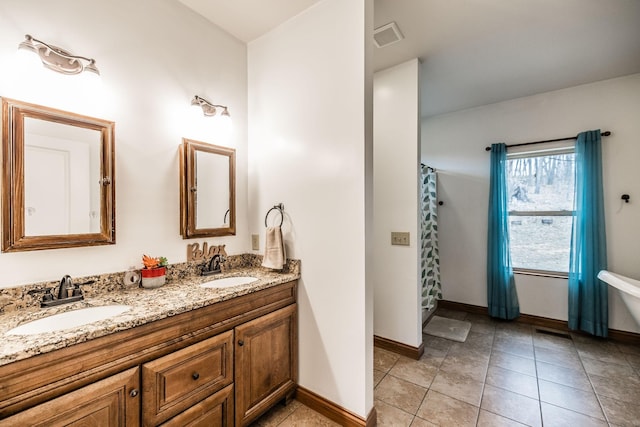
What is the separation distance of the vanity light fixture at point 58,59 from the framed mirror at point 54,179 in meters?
0.21

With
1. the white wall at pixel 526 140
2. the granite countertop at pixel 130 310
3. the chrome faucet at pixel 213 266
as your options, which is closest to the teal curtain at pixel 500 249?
the white wall at pixel 526 140

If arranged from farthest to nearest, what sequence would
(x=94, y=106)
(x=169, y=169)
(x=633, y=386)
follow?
1. (x=633, y=386)
2. (x=169, y=169)
3. (x=94, y=106)

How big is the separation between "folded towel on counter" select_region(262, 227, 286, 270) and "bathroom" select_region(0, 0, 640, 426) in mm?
95

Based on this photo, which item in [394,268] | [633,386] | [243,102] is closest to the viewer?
[633,386]

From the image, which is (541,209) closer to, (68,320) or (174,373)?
(174,373)

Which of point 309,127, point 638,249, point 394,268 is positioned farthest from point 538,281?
point 309,127

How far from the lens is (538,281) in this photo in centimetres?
322

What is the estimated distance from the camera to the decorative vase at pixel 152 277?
1.55 m

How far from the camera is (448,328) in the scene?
10.3 ft

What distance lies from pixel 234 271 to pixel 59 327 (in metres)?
1.02

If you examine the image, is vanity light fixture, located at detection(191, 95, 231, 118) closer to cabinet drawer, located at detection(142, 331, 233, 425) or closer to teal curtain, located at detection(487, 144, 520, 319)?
cabinet drawer, located at detection(142, 331, 233, 425)

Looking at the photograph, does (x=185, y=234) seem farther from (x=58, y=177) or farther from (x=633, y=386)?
(x=633, y=386)

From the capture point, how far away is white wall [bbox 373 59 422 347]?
2496mm

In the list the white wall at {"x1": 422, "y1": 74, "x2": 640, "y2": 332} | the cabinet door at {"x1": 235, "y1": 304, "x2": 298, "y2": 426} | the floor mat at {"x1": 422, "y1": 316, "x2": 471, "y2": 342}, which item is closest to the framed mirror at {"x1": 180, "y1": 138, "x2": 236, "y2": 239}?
the cabinet door at {"x1": 235, "y1": 304, "x2": 298, "y2": 426}
